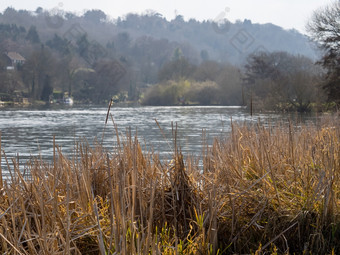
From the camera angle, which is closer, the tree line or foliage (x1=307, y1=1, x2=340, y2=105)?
foliage (x1=307, y1=1, x2=340, y2=105)

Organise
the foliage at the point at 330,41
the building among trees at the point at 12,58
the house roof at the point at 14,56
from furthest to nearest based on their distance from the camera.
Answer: the house roof at the point at 14,56
the building among trees at the point at 12,58
the foliage at the point at 330,41

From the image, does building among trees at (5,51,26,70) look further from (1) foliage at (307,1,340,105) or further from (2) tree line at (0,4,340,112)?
(1) foliage at (307,1,340,105)

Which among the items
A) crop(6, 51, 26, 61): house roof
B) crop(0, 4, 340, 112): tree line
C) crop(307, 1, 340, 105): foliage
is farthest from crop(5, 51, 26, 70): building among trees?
crop(307, 1, 340, 105): foliage

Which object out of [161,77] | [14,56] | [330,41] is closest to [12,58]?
[14,56]

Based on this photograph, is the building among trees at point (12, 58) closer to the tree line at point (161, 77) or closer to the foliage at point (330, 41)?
the tree line at point (161, 77)

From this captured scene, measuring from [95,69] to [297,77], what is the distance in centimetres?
5497

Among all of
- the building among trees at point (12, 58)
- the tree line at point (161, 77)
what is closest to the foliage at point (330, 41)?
the tree line at point (161, 77)

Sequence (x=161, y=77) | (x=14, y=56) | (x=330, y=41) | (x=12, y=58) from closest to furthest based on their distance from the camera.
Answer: (x=330, y=41) < (x=161, y=77) < (x=12, y=58) < (x=14, y=56)

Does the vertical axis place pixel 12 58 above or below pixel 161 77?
above

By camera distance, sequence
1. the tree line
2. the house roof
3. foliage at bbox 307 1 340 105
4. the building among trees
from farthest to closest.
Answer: the house roof
the building among trees
the tree line
foliage at bbox 307 1 340 105

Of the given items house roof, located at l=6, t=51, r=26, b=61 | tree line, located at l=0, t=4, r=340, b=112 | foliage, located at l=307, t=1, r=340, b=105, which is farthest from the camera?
house roof, located at l=6, t=51, r=26, b=61

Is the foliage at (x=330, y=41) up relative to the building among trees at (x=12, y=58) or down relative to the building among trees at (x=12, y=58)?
down

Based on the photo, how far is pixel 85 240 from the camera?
12.8ft

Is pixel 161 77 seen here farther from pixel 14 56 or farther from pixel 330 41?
pixel 330 41
